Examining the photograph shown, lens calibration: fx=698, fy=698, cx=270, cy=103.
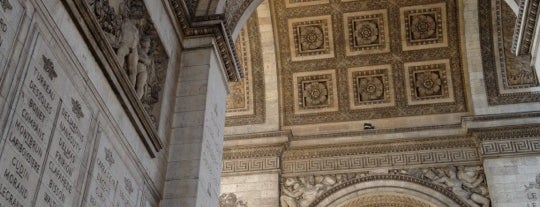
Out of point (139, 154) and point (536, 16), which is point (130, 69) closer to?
point (139, 154)

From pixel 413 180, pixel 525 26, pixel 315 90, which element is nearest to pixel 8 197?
pixel 525 26

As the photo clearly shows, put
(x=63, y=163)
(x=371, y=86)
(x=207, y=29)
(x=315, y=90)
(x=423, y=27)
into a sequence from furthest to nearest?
(x=315, y=90) → (x=371, y=86) → (x=423, y=27) → (x=207, y=29) → (x=63, y=163)

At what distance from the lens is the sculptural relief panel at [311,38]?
15.9 m

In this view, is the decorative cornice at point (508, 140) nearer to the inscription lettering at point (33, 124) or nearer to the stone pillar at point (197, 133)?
the stone pillar at point (197, 133)

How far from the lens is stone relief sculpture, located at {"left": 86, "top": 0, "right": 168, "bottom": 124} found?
7473 mm

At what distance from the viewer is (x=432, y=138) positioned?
1491 centimetres

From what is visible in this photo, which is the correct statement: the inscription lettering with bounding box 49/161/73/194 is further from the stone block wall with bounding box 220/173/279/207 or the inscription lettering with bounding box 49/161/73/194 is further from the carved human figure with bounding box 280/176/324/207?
the carved human figure with bounding box 280/176/324/207

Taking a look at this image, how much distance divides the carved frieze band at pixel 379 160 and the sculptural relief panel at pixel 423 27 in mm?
2606

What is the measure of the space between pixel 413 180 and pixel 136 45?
812cm

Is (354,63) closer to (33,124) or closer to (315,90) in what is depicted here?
(315,90)

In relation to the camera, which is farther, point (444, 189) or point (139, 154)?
point (444, 189)

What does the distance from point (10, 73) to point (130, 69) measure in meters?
2.71

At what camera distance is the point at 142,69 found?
823 centimetres

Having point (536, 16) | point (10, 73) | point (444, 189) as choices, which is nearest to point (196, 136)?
point (10, 73)
